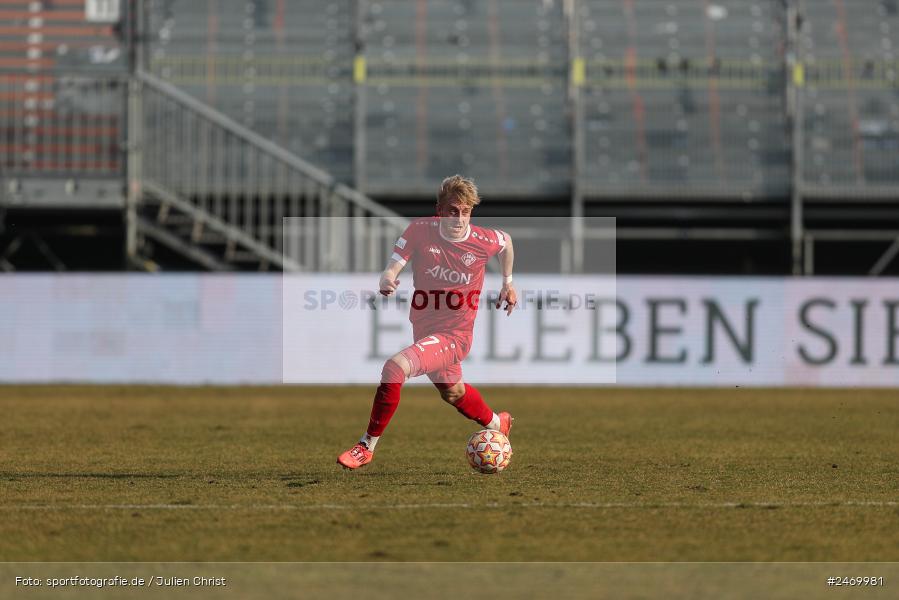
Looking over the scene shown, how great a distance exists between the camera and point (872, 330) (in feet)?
66.8

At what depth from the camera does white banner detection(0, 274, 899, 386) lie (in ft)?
66.7

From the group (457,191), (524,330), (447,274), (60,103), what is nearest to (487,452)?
(447,274)

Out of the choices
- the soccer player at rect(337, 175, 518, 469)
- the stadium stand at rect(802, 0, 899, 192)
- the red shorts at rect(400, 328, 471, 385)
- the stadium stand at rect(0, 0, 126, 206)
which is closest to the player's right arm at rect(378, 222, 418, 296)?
the soccer player at rect(337, 175, 518, 469)

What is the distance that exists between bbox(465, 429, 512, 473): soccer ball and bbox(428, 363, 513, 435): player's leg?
0.21 m

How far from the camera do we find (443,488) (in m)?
8.53

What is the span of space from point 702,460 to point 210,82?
17185 mm

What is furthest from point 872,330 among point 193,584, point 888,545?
point 193,584

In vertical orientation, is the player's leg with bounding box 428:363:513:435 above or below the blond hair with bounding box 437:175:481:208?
below

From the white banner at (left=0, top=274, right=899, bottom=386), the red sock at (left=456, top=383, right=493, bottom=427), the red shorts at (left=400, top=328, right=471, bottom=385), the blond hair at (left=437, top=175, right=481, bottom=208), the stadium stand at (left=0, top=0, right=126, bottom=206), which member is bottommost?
the white banner at (left=0, top=274, right=899, bottom=386)

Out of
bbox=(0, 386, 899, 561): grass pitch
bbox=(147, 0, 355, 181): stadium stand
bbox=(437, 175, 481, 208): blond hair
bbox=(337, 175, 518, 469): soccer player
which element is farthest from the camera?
bbox=(147, 0, 355, 181): stadium stand

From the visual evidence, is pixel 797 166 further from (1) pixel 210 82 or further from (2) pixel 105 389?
(2) pixel 105 389

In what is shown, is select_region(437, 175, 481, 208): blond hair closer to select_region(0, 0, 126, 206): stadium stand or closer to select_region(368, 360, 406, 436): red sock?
select_region(368, 360, 406, 436): red sock

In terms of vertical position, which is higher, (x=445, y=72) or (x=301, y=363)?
(x=445, y=72)

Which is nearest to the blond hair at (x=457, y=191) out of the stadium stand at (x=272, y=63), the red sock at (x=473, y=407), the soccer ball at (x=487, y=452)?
the red sock at (x=473, y=407)
